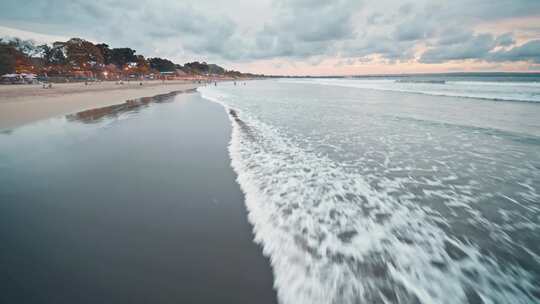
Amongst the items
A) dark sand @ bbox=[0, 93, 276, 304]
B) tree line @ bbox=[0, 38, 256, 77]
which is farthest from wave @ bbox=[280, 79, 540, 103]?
tree line @ bbox=[0, 38, 256, 77]

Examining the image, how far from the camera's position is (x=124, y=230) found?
10.8ft

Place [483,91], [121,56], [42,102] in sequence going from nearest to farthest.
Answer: [42,102], [483,91], [121,56]

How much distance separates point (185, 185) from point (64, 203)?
2076 millimetres

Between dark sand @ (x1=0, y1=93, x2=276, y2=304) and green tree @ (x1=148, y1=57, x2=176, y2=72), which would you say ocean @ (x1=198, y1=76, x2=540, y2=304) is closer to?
dark sand @ (x1=0, y1=93, x2=276, y2=304)

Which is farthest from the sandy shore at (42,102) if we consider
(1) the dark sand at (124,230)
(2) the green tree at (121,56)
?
(2) the green tree at (121,56)

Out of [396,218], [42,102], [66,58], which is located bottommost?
[396,218]

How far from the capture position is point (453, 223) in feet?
12.0

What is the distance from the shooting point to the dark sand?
7.86ft

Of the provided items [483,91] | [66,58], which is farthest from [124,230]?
[66,58]

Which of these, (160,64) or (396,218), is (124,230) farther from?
(160,64)

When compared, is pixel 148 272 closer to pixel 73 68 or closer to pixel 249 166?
pixel 249 166

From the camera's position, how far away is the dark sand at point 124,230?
7.86ft

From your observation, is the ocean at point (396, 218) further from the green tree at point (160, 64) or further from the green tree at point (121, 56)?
the green tree at point (160, 64)

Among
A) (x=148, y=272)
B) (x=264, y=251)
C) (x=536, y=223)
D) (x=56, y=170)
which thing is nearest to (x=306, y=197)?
(x=264, y=251)
